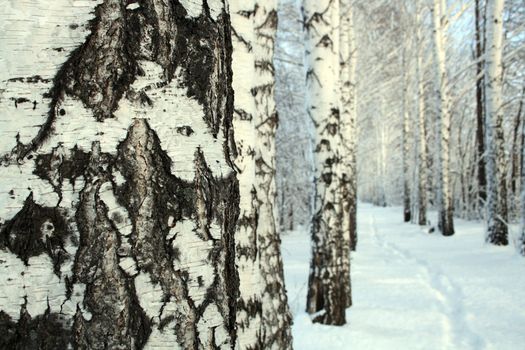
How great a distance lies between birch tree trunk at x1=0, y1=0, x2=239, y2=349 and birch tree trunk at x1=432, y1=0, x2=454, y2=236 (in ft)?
40.8

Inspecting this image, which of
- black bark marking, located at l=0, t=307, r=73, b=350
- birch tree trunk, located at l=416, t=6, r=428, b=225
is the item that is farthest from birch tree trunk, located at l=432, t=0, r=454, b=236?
black bark marking, located at l=0, t=307, r=73, b=350

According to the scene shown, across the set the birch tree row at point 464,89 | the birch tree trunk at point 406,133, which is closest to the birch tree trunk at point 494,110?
the birch tree row at point 464,89

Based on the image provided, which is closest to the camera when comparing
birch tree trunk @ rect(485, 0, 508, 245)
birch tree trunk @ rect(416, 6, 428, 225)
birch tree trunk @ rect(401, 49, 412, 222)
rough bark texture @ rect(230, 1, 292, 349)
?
rough bark texture @ rect(230, 1, 292, 349)

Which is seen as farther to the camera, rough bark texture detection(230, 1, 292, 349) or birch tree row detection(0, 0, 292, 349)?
rough bark texture detection(230, 1, 292, 349)

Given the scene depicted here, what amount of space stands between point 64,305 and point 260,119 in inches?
73.2

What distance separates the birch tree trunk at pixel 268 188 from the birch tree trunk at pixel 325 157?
178 cm

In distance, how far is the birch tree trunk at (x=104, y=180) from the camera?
67 centimetres

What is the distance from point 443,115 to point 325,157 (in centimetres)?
948

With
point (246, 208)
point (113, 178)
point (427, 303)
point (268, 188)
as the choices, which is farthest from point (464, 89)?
point (113, 178)

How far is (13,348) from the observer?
0.65 metres

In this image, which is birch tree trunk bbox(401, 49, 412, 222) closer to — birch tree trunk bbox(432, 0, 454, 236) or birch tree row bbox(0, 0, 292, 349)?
birch tree trunk bbox(432, 0, 454, 236)

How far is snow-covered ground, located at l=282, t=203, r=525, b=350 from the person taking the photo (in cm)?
364

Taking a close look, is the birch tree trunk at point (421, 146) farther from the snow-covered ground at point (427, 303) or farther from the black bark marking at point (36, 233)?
the black bark marking at point (36, 233)

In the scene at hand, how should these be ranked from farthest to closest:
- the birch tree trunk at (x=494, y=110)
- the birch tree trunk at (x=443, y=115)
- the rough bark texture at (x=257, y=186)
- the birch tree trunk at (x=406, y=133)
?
the birch tree trunk at (x=406, y=133) < the birch tree trunk at (x=443, y=115) < the birch tree trunk at (x=494, y=110) < the rough bark texture at (x=257, y=186)
